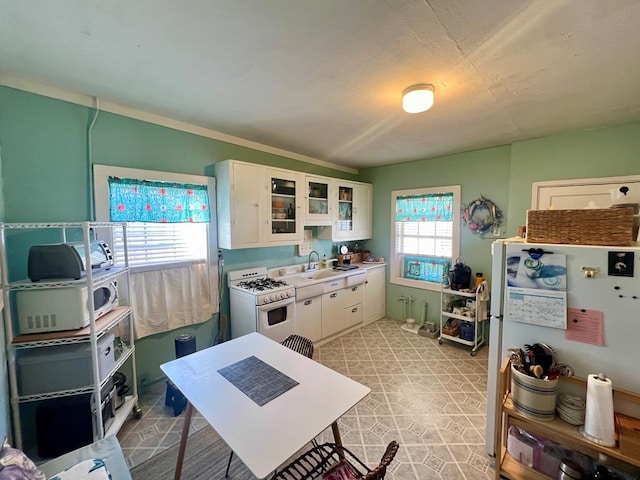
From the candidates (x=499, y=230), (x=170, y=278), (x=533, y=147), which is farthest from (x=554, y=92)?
(x=170, y=278)

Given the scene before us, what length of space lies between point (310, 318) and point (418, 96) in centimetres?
251

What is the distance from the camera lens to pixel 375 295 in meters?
4.16

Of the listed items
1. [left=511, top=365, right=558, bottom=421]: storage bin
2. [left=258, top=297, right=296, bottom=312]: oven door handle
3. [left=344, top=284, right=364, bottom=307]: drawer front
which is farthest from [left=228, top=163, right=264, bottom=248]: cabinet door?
[left=511, top=365, right=558, bottom=421]: storage bin

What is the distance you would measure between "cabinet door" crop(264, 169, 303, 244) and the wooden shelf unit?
2.38 metres

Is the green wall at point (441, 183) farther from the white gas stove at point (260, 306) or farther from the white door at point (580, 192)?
the white gas stove at point (260, 306)

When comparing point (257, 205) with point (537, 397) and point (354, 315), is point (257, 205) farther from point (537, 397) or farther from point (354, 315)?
point (537, 397)

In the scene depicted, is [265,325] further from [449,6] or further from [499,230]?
[499,230]

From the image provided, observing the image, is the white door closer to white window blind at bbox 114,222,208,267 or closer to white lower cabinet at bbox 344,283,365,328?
white lower cabinet at bbox 344,283,365,328

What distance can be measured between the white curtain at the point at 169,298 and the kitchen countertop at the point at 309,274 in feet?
3.02

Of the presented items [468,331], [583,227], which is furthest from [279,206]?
[468,331]

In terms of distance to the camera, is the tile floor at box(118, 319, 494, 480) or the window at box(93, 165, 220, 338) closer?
the tile floor at box(118, 319, 494, 480)

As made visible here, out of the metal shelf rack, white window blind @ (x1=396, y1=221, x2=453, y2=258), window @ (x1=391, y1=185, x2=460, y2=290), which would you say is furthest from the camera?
white window blind @ (x1=396, y1=221, x2=453, y2=258)

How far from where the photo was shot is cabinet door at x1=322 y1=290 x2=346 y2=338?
3375 mm

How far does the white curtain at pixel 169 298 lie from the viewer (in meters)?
2.34
